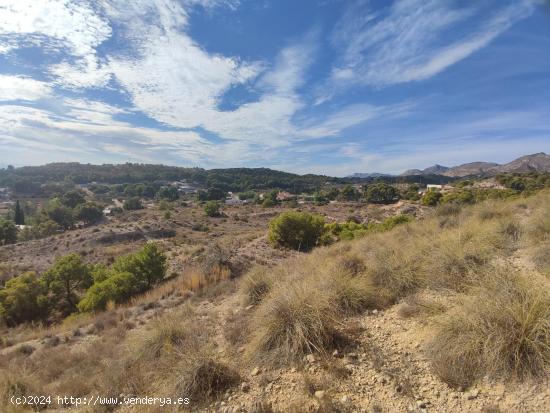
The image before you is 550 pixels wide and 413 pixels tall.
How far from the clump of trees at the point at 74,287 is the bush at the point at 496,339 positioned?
40.8ft

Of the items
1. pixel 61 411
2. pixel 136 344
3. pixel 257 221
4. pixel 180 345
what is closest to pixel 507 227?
pixel 180 345

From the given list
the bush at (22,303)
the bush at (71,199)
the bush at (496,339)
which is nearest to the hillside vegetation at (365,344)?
the bush at (496,339)

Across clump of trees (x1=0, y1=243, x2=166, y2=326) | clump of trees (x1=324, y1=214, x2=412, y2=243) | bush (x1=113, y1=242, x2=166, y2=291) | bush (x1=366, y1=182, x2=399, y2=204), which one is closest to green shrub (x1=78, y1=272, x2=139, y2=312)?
clump of trees (x1=0, y1=243, x2=166, y2=326)

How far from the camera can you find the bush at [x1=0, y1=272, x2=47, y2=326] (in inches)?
535

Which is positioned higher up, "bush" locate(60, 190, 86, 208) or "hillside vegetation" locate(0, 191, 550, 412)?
"hillside vegetation" locate(0, 191, 550, 412)

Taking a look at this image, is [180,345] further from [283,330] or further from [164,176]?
[164,176]

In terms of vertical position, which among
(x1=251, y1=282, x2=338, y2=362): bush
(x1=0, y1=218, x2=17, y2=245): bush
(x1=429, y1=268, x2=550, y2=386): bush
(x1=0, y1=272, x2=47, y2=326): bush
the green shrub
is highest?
(x1=429, y1=268, x2=550, y2=386): bush

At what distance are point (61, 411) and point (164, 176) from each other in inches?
6557

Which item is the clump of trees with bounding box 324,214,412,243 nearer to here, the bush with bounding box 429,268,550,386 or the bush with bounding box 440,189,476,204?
the bush with bounding box 440,189,476,204

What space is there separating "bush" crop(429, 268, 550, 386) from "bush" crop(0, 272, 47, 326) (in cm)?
1843

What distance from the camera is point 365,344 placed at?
368cm

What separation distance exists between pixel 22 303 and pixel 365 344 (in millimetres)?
17806

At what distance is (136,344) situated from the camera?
4.73 meters

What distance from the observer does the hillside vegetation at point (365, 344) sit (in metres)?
2.67
